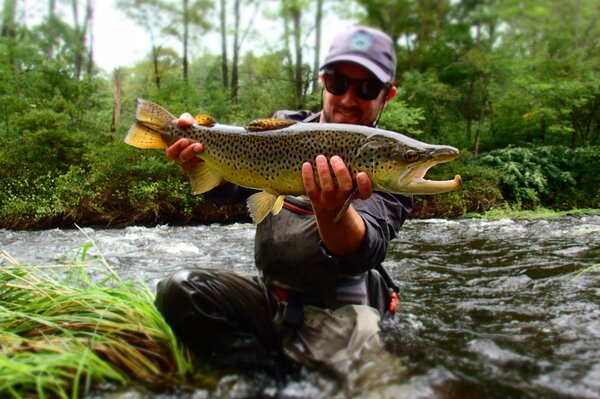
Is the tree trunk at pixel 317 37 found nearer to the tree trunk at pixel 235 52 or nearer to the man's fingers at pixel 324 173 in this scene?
the tree trunk at pixel 235 52

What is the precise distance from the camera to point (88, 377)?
2.21 meters

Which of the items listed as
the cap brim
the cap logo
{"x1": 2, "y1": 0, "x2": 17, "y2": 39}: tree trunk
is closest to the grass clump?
the cap brim

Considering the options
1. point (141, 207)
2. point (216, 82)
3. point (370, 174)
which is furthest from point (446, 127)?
point (370, 174)

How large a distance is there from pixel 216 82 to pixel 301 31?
572 cm

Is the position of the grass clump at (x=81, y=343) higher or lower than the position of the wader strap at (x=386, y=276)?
lower

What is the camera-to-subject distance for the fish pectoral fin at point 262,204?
271cm

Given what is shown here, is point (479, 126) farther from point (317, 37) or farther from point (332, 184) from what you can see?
point (332, 184)

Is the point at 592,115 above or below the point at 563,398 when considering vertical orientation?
above

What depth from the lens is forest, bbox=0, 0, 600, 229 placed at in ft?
40.9

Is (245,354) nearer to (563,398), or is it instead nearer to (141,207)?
(563,398)

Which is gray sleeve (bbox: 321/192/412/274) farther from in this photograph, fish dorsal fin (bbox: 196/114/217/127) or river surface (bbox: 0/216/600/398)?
fish dorsal fin (bbox: 196/114/217/127)

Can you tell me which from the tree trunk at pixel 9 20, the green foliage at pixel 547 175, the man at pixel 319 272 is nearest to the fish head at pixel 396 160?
the man at pixel 319 272

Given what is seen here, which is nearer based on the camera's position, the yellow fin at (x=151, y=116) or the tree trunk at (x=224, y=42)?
the yellow fin at (x=151, y=116)

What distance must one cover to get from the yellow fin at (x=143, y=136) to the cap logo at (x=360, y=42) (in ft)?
4.84
